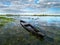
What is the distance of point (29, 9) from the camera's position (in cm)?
1191

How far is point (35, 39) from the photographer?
640 centimetres

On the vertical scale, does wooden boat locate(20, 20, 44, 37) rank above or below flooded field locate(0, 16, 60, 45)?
above

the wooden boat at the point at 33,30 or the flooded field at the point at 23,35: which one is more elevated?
the wooden boat at the point at 33,30

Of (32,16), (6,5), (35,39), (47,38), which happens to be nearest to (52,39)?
(47,38)

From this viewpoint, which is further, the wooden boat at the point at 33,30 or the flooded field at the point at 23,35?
the wooden boat at the point at 33,30

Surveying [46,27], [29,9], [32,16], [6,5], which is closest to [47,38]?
[46,27]

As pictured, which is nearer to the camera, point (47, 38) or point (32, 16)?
point (47, 38)

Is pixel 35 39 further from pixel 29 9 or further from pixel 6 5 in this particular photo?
pixel 6 5

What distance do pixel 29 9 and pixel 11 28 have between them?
4361mm

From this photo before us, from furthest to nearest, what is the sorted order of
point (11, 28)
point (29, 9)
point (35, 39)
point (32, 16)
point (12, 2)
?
point (12, 2) → point (29, 9) → point (32, 16) → point (11, 28) → point (35, 39)

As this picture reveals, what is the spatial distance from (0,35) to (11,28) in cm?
104

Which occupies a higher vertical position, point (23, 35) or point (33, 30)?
point (33, 30)

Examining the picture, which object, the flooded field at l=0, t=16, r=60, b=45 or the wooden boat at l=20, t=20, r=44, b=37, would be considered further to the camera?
the wooden boat at l=20, t=20, r=44, b=37

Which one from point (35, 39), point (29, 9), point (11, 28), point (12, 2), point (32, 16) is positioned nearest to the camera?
point (35, 39)
